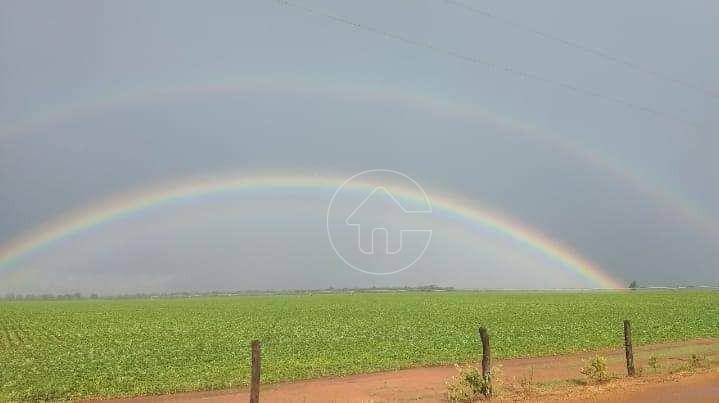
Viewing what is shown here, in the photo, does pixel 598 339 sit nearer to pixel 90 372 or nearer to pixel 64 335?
pixel 90 372

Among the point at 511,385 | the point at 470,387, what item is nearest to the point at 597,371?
the point at 511,385

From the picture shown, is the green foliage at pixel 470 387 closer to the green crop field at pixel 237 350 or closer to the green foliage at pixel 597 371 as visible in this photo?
the green foliage at pixel 597 371

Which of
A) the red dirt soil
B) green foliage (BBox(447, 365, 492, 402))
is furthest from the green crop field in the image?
green foliage (BBox(447, 365, 492, 402))

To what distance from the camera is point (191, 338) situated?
120 ft

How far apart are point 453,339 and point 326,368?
11669 millimetres

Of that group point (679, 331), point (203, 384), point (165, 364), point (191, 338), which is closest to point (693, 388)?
point (203, 384)

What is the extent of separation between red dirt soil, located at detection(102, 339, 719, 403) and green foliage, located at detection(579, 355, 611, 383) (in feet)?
1.20

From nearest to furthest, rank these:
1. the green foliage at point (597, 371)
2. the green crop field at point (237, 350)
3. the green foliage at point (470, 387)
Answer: the green foliage at point (470, 387), the green foliage at point (597, 371), the green crop field at point (237, 350)

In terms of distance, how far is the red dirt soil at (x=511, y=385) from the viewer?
14961 millimetres

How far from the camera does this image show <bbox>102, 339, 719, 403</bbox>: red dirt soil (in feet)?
49.1

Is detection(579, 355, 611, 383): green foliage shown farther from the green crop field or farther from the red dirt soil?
the green crop field

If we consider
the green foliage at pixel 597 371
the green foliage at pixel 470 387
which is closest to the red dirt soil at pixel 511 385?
the green foliage at pixel 597 371

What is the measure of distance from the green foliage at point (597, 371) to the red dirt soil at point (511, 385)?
364mm

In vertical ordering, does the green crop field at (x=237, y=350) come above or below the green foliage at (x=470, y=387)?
below
